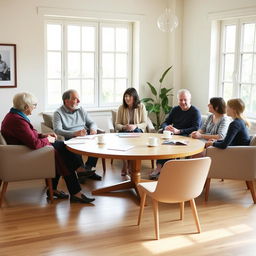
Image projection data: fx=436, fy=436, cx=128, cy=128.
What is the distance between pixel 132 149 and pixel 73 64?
9.60 ft

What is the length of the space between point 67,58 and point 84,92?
605 millimetres

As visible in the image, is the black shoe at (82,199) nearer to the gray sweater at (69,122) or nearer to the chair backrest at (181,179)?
the gray sweater at (69,122)

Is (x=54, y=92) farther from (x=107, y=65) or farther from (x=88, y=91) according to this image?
(x=107, y=65)

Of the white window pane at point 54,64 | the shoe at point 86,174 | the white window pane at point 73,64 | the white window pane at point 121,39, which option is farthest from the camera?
the white window pane at point 121,39

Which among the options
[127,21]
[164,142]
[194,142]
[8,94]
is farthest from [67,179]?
[127,21]

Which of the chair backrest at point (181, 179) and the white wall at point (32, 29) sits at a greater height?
the white wall at point (32, 29)

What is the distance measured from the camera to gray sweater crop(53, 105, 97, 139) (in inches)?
207

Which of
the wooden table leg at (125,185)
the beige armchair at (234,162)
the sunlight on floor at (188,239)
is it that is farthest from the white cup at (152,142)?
the sunlight on floor at (188,239)

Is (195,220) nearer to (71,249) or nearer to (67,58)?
(71,249)

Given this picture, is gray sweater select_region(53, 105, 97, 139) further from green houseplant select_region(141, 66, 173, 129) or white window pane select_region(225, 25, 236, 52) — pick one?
white window pane select_region(225, 25, 236, 52)

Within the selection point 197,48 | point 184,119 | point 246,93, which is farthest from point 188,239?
point 197,48

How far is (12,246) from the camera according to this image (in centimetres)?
339

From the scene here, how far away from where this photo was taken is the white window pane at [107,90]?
278 inches

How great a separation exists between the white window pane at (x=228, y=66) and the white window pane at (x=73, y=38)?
2263 millimetres
